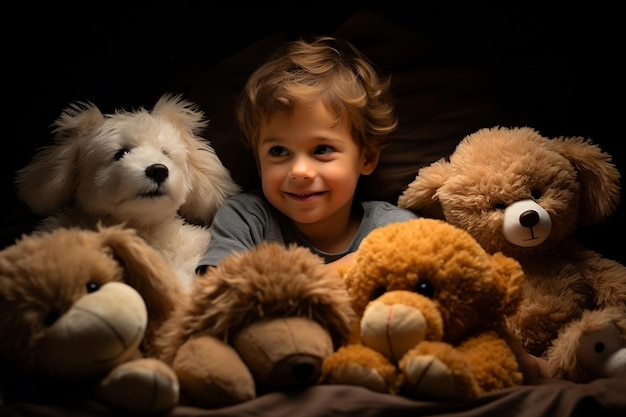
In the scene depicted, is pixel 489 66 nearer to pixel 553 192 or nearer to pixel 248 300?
pixel 553 192

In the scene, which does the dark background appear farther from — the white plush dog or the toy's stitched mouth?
the toy's stitched mouth

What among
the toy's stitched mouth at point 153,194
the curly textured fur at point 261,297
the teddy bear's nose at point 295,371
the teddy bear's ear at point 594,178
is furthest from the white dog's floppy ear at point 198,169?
the teddy bear's ear at point 594,178

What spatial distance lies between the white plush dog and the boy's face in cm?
13

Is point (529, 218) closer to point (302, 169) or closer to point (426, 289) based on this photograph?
point (426, 289)

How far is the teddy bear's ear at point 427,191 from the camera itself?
4.30ft

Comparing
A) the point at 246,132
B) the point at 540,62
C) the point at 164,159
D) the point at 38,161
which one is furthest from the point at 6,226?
the point at 540,62

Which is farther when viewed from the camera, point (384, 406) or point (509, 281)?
point (509, 281)

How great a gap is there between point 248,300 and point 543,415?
419mm

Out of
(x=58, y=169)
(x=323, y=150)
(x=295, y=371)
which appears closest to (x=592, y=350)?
(x=295, y=371)

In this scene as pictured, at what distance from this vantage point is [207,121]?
1.41m

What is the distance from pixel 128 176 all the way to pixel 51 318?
15.0 inches

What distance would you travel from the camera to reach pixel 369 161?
1471mm

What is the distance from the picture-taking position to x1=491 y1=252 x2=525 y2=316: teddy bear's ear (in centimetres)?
99

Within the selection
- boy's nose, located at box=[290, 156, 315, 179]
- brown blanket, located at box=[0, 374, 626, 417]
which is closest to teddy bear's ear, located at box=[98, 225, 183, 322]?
brown blanket, located at box=[0, 374, 626, 417]
